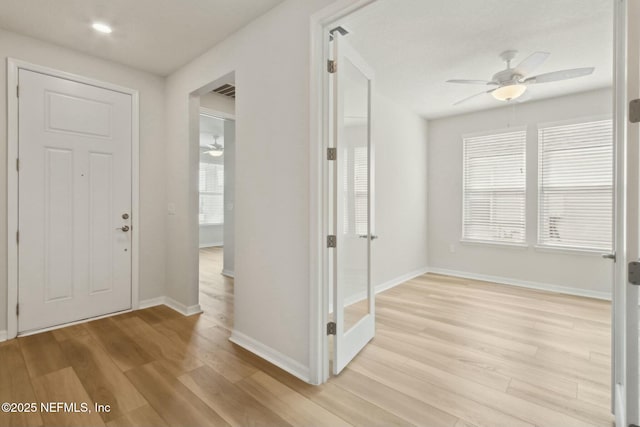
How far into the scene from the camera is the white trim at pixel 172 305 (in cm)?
337

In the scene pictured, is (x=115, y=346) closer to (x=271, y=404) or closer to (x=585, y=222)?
(x=271, y=404)

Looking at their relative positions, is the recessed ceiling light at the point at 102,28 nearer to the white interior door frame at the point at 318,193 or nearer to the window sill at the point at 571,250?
the white interior door frame at the point at 318,193

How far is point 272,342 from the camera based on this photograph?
2365 millimetres

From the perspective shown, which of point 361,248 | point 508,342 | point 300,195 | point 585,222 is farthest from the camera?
point 585,222

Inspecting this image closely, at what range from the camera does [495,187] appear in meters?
4.95

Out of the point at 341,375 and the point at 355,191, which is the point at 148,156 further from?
the point at 341,375

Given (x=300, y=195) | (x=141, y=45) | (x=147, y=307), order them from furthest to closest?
(x=147, y=307)
(x=141, y=45)
(x=300, y=195)

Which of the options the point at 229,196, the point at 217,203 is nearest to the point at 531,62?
the point at 229,196

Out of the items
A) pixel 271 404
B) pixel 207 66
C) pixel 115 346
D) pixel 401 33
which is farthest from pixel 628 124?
pixel 115 346

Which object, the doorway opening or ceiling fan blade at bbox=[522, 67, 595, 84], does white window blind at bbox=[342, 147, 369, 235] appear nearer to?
the doorway opening

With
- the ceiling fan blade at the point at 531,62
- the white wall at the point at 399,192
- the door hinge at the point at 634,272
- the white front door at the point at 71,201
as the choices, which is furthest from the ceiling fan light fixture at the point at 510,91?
the white front door at the point at 71,201

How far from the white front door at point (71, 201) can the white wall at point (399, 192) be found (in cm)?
298

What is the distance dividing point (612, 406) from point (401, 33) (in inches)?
120

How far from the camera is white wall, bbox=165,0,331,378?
7.07 feet
